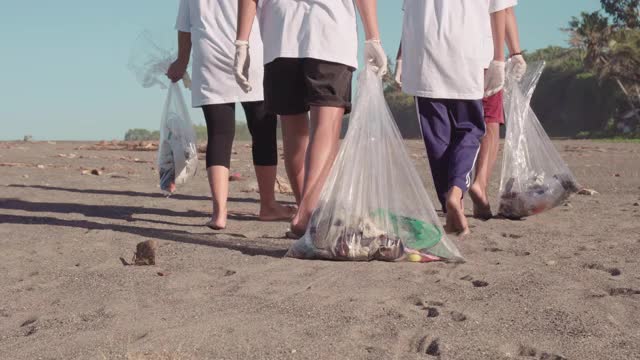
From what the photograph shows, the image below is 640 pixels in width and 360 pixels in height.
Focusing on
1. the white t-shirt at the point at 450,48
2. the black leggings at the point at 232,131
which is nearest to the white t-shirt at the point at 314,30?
the white t-shirt at the point at 450,48

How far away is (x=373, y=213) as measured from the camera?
3549mm

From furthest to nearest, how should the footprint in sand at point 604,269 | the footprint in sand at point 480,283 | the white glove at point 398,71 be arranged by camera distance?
the white glove at point 398,71 < the footprint in sand at point 604,269 < the footprint in sand at point 480,283

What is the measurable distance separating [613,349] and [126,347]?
4.18 ft

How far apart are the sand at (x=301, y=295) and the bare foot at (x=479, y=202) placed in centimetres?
12

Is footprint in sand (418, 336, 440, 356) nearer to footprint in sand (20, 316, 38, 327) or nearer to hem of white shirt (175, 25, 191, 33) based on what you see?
footprint in sand (20, 316, 38, 327)

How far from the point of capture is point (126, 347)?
2.46 m

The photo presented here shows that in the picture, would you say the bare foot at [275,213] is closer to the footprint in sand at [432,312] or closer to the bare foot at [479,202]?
the bare foot at [479,202]

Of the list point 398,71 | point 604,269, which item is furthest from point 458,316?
point 398,71

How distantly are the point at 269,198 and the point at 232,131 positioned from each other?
1.47 ft

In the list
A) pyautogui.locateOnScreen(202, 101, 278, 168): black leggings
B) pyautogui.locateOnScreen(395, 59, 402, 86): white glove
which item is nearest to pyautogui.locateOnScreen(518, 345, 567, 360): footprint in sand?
pyautogui.locateOnScreen(395, 59, 402, 86): white glove

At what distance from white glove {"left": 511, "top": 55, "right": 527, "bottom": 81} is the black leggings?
135 centimetres

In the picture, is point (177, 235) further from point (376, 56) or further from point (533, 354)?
point (533, 354)

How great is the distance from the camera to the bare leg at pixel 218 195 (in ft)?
15.4

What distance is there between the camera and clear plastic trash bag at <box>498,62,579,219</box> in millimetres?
5121
